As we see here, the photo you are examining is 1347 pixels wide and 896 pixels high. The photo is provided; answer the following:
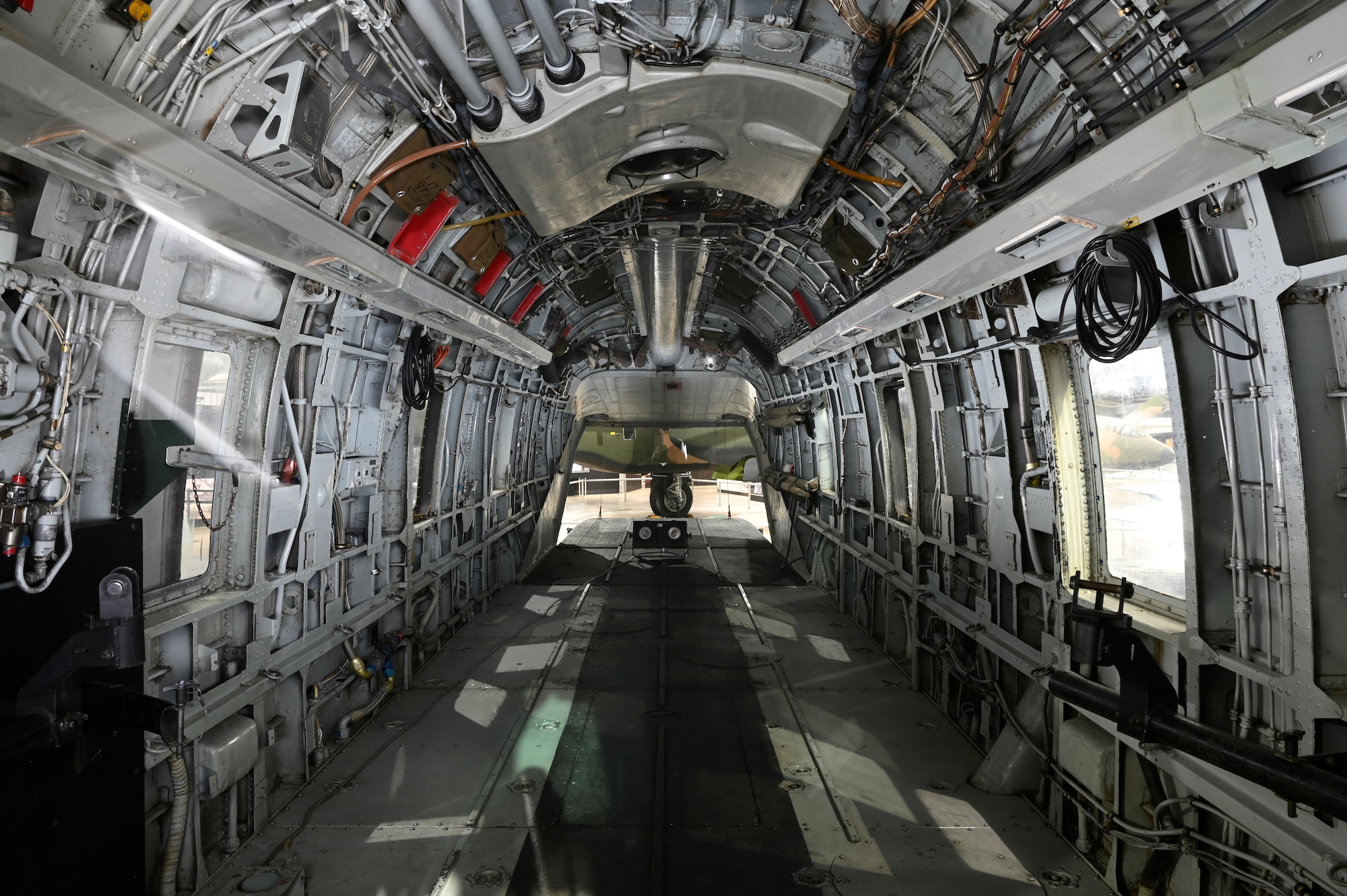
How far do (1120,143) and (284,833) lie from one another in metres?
7.04

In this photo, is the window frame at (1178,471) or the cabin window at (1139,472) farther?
the cabin window at (1139,472)

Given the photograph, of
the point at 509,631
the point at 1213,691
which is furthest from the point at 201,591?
the point at 1213,691

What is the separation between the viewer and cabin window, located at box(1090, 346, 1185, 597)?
4.77 m

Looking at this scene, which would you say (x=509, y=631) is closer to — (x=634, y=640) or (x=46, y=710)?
(x=634, y=640)

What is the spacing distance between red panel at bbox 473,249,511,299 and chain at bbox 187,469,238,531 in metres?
3.57

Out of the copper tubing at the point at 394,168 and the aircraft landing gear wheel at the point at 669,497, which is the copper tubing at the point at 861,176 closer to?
the copper tubing at the point at 394,168

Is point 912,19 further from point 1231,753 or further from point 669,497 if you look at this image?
point 669,497

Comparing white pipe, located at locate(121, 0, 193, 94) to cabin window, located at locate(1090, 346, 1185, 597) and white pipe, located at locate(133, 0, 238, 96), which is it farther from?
cabin window, located at locate(1090, 346, 1185, 597)

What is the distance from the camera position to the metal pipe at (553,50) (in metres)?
3.56

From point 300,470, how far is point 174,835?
9.18 ft

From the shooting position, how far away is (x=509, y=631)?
10023mm

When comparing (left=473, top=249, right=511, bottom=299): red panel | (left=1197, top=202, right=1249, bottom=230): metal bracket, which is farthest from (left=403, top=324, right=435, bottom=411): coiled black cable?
(left=1197, top=202, right=1249, bottom=230): metal bracket

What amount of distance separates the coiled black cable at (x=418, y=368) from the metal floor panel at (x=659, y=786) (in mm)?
3512

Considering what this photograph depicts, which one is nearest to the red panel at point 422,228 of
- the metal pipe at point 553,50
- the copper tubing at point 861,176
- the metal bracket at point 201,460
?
the metal pipe at point 553,50
